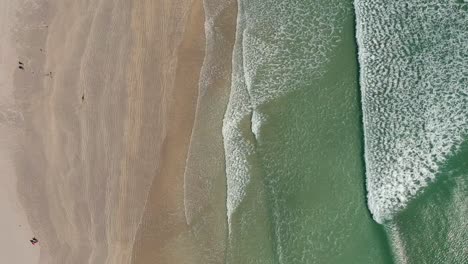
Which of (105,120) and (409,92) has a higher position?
(105,120)

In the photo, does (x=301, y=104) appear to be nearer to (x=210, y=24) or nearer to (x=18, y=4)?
(x=210, y=24)

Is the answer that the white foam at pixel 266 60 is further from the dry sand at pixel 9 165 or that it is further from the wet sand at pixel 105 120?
the dry sand at pixel 9 165

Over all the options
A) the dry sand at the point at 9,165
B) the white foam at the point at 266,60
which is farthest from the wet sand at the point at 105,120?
the white foam at the point at 266,60

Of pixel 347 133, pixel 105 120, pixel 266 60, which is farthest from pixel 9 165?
pixel 347 133

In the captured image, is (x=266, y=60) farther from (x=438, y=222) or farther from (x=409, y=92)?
(x=438, y=222)

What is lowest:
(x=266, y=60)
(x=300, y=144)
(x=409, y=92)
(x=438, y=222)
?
(x=438, y=222)

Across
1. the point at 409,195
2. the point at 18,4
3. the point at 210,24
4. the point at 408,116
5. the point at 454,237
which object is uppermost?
the point at 18,4

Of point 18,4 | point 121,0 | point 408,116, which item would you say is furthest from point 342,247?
point 18,4

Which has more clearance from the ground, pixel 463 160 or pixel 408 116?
pixel 408 116
